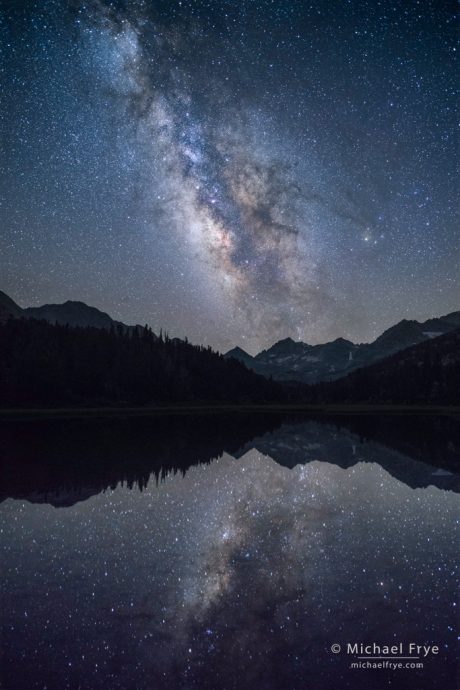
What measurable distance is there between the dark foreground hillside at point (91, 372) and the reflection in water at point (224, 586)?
108 meters

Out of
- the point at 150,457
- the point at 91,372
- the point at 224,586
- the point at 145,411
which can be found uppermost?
the point at 91,372

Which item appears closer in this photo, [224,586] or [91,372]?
[224,586]

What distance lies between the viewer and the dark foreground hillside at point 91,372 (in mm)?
125062

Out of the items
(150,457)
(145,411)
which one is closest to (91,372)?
(145,411)

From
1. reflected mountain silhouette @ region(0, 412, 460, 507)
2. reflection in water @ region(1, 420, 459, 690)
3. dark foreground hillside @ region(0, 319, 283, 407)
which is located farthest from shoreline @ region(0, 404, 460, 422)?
reflection in water @ region(1, 420, 459, 690)

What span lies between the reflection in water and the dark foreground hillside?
10751 cm

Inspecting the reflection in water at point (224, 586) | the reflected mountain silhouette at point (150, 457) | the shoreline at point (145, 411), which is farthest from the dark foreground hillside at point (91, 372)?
the reflection in water at point (224, 586)

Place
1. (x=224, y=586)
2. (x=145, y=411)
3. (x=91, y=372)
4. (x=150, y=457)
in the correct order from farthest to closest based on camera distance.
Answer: (x=91, y=372) < (x=145, y=411) < (x=150, y=457) < (x=224, y=586)

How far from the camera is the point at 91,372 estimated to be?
14212 cm

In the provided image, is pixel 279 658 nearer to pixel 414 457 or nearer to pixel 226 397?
pixel 414 457

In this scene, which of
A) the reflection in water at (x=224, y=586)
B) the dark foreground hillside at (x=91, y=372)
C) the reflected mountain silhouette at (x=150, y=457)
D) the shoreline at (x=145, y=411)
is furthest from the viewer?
the dark foreground hillside at (x=91, y=372)

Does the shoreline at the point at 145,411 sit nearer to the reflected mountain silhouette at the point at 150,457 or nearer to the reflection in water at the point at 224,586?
the reflected mountain silhouette at the point at 150,457

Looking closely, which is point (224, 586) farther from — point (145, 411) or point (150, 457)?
point (145, 411)

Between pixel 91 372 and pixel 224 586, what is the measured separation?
447 ft
